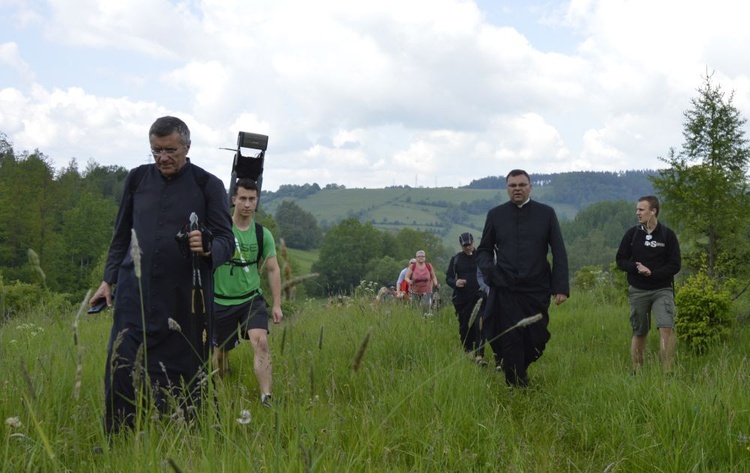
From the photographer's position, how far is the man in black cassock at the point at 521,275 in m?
6.19

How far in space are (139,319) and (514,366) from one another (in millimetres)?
3864

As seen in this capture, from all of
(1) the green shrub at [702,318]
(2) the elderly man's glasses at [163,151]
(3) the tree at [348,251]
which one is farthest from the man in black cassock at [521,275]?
(3) the tree at [348,251]

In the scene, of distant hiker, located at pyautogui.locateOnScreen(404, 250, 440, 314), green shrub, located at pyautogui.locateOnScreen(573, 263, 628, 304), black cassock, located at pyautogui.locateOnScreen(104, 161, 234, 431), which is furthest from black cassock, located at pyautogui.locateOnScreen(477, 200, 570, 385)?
distant hiker, located at pyautogui.locateOnScreen(404, 250, 440, 314)

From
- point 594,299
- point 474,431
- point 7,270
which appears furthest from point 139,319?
point 7,270

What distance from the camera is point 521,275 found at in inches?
248

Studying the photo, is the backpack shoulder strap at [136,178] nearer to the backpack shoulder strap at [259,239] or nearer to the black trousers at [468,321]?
the backpack shoulder strap at [259,239]

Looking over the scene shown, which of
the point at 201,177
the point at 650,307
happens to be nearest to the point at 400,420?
the point at 201,177

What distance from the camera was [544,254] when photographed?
6.38m

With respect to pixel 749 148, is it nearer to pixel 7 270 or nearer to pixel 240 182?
pixel 240 182

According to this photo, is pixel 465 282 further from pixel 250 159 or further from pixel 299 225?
pixel 299 225

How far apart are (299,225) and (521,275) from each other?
101355 millimetres

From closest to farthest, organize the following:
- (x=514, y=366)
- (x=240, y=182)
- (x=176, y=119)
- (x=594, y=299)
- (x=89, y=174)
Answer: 1. (x=176, y=119)
2. (x=240, y=182)
3. (x=514, y=366)
4. (x=594, y=299)
5. (x=89, y=174)

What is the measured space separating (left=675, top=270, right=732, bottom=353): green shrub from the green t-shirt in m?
5.45

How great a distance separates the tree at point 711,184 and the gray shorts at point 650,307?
395 centimetres
